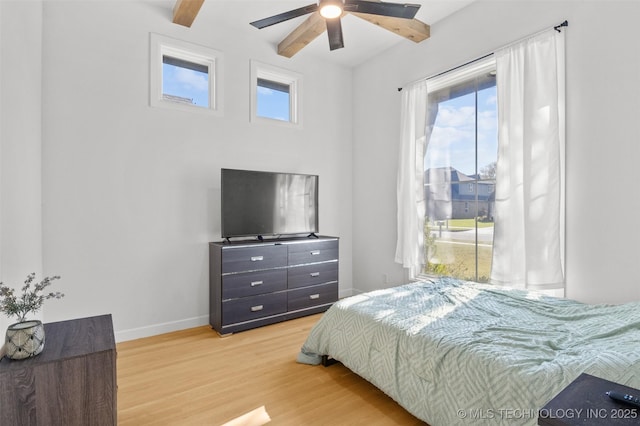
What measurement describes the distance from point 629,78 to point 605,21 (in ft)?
1.61

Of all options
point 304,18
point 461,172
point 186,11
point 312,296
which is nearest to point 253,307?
point 312,296

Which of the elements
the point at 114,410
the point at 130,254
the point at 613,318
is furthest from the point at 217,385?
the point at 613,318

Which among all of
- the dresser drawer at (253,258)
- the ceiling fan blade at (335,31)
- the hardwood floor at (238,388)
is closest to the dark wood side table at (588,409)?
the hardwood floor at (238,388)

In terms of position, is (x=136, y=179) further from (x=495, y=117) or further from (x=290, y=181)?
(x=495, y=117)

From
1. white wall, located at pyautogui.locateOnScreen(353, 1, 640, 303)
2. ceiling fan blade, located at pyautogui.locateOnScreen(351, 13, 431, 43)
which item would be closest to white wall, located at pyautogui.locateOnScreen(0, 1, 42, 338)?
ceiling fan blade, located at pyautogui.locateOnScreen(351, 13, 431, 43)

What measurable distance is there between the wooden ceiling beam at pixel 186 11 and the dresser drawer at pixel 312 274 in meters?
2.80

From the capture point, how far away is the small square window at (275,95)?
3978 mm

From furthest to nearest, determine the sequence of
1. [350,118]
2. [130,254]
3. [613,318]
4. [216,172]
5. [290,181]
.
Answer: [350,118] → [290,181] → [216,172] → [130,254] → [613,318]

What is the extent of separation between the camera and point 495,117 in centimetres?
331

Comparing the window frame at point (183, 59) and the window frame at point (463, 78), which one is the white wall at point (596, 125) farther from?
the window frame at point (183, 59)

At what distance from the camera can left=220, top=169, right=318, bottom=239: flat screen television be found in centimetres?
353

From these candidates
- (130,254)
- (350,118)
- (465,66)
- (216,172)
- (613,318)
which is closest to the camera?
(613,318)

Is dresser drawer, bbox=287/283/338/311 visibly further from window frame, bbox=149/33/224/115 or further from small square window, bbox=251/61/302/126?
window frame, bbox=149/33/224/115

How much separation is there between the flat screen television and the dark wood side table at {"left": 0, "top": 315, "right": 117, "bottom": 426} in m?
2.00
